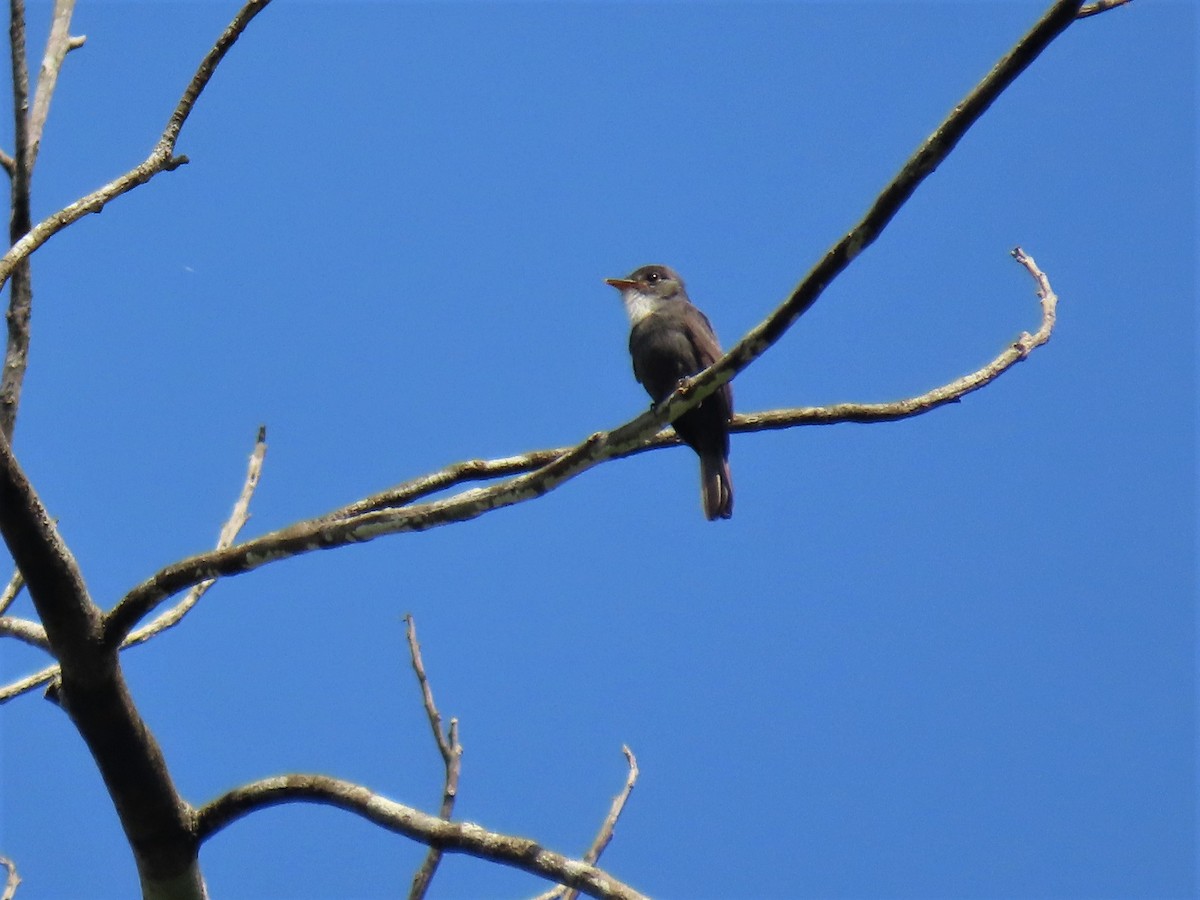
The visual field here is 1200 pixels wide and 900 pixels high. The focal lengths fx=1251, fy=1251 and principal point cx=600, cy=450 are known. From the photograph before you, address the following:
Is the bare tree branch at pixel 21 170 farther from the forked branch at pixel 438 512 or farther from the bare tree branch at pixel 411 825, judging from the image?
the bare tree branch at pixel 411 825

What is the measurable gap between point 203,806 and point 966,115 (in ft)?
8.17

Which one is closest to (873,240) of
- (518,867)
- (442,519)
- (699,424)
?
(442,519)

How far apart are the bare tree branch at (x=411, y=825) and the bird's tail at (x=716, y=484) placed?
2.97 metres

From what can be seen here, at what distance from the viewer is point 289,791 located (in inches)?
121

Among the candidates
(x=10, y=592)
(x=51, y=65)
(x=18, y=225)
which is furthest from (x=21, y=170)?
(x=10, y=592)

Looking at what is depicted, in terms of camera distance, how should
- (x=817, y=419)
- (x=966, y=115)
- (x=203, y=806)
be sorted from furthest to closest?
(x=817, y=419) < (x=203, y=806) < (x=966, y=115)

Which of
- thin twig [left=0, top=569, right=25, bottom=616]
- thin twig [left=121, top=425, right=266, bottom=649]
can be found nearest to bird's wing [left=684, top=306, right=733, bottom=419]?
thin twig [left=121, top=425, right=266, bottom=649]

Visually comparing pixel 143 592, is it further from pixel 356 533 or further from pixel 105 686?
pixel 356 533

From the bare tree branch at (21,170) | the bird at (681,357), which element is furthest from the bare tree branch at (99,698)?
the bird at (681,357)

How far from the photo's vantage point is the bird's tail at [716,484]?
18.9 ft

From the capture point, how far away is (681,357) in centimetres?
611

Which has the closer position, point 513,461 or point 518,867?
point 518,867

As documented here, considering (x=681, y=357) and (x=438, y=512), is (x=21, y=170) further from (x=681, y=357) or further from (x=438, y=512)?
(x=681, y=357)

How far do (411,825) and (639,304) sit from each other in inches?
162
